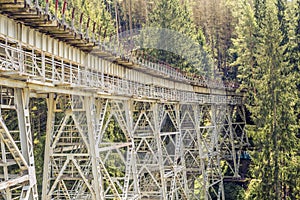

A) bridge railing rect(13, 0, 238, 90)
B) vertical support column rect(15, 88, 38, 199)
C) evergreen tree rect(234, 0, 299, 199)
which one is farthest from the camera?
evergreen tree rect(234, 0, 299, 199)

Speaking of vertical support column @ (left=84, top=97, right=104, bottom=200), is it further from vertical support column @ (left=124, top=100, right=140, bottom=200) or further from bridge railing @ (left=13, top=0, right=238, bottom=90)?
vertical support column @ (left=124, top=100, right=140, bottom=200)

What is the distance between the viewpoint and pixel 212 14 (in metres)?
58.6

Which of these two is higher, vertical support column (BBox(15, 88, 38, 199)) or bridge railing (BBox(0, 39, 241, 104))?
bridge railing (BBox(0, 39, 241, 104))

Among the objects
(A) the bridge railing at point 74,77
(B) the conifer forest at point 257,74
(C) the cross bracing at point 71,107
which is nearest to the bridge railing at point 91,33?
(C) the cross bracing at point 71,107

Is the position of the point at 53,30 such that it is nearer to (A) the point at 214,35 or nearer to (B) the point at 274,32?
(B) the point at 274,32

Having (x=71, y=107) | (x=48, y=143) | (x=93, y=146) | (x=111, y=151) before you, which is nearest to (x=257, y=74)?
(x=111, y=151)

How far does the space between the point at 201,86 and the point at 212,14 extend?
92.0 feet

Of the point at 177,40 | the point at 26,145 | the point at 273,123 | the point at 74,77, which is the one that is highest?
the point at 177,40

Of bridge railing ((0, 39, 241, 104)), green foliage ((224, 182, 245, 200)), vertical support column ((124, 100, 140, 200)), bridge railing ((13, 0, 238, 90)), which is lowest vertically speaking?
green foliage ((224, 182, 245, 200))

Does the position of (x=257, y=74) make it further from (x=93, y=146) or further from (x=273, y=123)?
(x=93, y=146)

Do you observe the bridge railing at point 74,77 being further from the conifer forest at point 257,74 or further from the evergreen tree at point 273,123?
the evergreen tree at point 273,123

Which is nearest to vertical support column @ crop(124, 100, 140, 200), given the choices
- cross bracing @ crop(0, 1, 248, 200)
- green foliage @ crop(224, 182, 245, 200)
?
cross bracing @ crop(0, 1, 248, 200)

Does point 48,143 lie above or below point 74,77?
below

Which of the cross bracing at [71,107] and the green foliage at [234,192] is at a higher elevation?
the cross bracing at [71,107]
